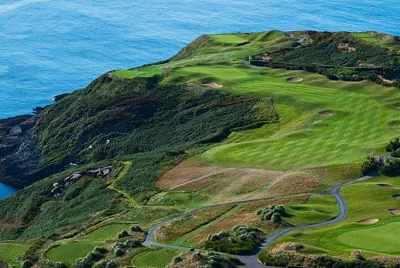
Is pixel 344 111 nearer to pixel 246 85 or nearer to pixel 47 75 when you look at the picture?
pixel 246 85

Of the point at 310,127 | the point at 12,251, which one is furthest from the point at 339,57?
the point at 12,251

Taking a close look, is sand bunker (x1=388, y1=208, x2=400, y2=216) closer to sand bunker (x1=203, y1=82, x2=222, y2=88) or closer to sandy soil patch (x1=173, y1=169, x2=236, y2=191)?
sandy soil patch (x1=173, y1=169, x2=236, y2=191)

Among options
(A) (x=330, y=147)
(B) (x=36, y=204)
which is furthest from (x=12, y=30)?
(A) (x=330, y=147)

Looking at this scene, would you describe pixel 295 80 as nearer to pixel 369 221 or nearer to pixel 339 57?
pixel 339 57

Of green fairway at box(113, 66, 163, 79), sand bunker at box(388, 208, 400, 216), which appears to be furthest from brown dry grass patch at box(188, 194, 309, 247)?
green fairway at box(113, 66, 163, 79)

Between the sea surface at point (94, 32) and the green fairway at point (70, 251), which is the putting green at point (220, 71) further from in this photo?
the green fairway at point (70, 251)
